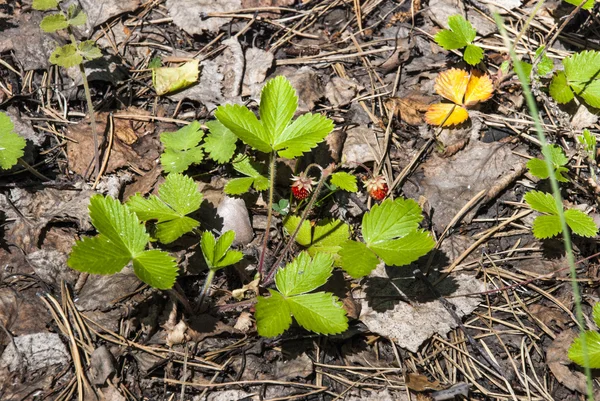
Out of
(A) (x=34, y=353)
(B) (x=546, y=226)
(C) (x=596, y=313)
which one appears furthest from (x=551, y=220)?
(A) (x=34, y=353)

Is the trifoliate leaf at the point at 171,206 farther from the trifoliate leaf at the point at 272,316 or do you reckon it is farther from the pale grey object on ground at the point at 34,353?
the pale grey object on ground at the point at 34,353

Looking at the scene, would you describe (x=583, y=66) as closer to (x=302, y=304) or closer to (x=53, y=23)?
(x=302, y=304)

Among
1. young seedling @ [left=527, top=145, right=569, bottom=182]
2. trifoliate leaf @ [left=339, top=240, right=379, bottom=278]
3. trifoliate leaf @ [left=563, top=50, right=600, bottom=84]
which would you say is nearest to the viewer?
trifoliate leaf @ [left=339, top=240, right=379, bottom=278]

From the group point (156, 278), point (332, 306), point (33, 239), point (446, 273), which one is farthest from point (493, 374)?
point (33, 239)

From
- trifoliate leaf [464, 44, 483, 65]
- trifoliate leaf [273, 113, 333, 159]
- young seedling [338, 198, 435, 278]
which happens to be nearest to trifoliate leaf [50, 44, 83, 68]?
trifoliate leaf [273, 113, 333, 159]

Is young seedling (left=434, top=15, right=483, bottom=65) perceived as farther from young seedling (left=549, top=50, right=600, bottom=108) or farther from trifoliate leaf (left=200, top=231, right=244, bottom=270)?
trifoliate leaf (left=200, top=231, right=244, bottom=270)

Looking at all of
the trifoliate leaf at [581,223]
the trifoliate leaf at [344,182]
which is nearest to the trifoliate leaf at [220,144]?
the trifoliate leaf at [344,182]

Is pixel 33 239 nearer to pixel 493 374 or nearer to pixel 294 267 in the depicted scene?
pixel 294 267
